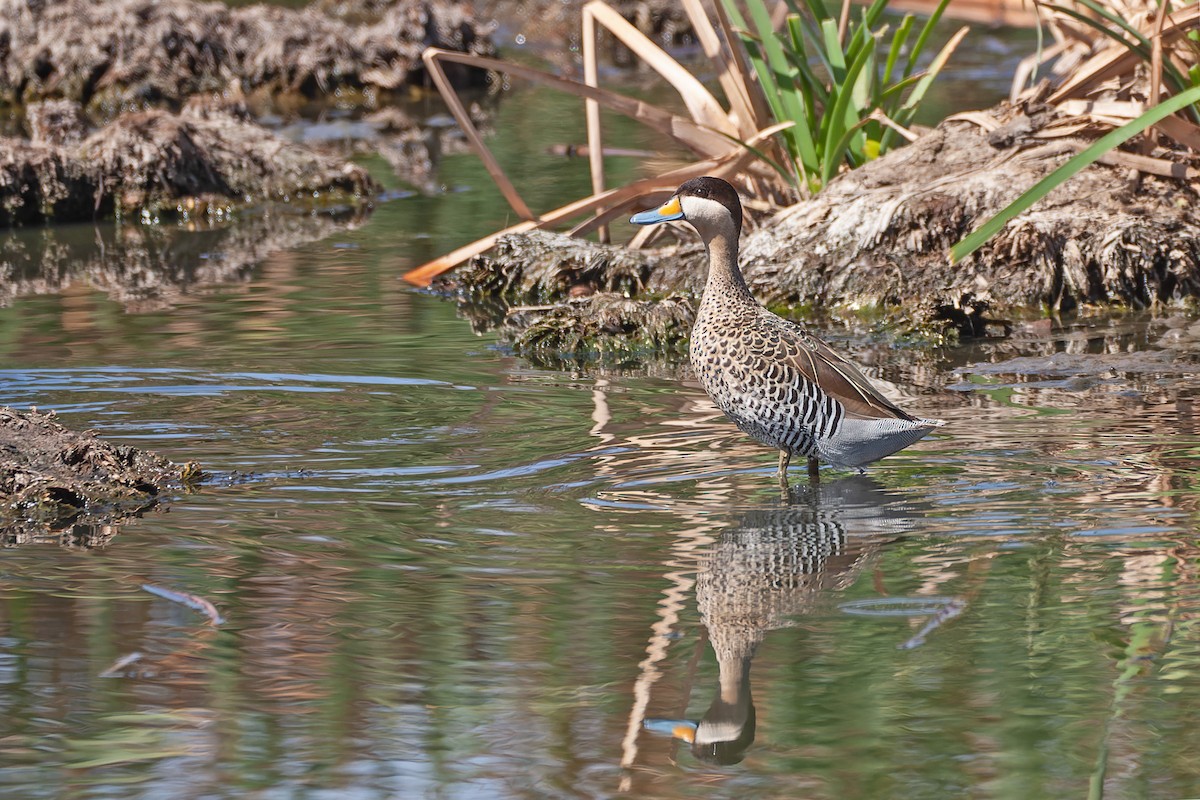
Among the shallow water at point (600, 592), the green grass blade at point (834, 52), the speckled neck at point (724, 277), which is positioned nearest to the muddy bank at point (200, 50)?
the green grass blade at point (834, 52)

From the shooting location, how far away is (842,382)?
6152 millimetres

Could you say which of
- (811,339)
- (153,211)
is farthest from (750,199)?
(153,211)

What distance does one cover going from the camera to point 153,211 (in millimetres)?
12609

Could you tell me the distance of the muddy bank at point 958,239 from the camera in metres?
8.88

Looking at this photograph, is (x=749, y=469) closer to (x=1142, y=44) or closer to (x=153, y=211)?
(x=1142, y=44)

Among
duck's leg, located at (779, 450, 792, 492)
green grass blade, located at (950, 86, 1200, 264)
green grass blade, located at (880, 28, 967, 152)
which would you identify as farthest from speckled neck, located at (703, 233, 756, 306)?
→ green grass blade, located at (880, 28, 967, 152)

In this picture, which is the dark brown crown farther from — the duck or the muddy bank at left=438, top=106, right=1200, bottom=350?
the muddy bank at left=438, top=106, right=1200, bottom=350

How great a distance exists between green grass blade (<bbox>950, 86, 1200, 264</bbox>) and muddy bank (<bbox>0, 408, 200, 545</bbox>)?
10.8ft

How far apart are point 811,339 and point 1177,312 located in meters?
3.21

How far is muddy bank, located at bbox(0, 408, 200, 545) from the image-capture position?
5.89m

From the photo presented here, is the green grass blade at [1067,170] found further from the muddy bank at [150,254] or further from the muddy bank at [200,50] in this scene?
the muddy bank at [200,50]

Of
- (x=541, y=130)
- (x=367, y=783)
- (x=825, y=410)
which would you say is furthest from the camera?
(x=541, y=130)

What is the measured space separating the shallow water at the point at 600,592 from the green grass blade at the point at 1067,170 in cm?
63

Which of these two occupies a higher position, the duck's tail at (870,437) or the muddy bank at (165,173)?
the muddy bank at (165,173)
